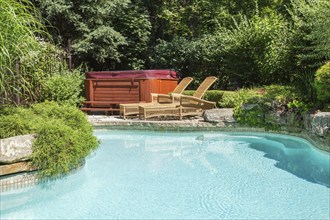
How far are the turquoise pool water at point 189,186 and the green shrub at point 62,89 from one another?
15.7 ft

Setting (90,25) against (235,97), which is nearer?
(235,97)

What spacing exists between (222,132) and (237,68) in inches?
167

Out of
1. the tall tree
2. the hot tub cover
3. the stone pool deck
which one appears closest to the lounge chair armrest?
the hot tub cover

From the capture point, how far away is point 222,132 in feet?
31.5

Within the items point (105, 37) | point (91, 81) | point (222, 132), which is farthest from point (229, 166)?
point (105, 37)

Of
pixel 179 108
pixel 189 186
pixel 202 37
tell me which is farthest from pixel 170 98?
pixel 189 186

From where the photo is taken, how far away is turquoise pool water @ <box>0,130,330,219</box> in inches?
165

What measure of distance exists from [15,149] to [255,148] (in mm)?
5041

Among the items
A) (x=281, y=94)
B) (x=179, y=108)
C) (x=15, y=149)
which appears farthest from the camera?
(x=179, y=108)

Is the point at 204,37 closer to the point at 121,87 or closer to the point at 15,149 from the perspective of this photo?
the point at 121,87

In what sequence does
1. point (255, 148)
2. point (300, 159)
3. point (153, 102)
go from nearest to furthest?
1. point (300, 159)
2. point (255, 148)
3. point (153, 102)

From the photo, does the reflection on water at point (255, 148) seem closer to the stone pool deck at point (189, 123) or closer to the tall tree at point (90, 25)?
the stone pool deck at point (189, 123)

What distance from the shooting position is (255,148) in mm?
7703

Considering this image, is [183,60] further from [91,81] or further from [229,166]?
[229,166]
